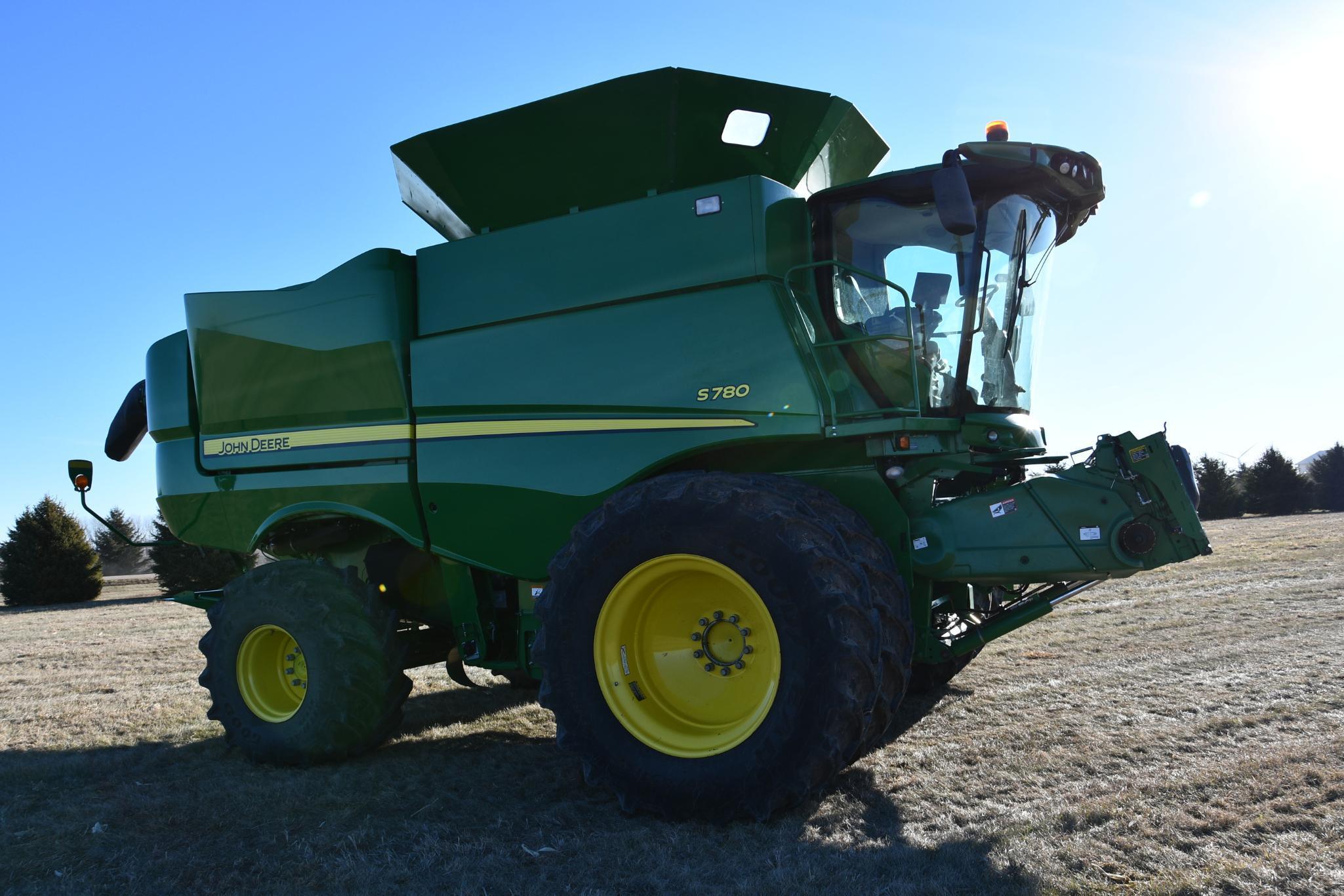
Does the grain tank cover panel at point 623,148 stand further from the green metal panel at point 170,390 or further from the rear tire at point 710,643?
the green metal panel at point 170,390

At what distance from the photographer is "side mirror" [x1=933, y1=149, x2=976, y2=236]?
418 centimetres

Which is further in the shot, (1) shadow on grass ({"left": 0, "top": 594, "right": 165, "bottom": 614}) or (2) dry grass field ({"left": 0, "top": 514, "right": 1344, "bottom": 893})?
(1) shadow on grass ({"left": 0, "top": 594, "right": 165, "bottom": 614})

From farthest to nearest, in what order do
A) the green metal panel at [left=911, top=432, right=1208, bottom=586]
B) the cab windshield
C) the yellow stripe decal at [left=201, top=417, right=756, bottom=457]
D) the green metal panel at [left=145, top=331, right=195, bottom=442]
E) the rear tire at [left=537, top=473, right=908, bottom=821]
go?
1. the green metal panel at [left=145, top=331, right=195, bottom=442]
2. the cab windshield
3. the yellow stripe decal at [left=201, top=417, right=756, bottom=457]
4. the green metal panel at [left=911, top=432, right=1208, bottom=586]
5. the rear tire at [left=537, top=473, right=908, bottom=821]

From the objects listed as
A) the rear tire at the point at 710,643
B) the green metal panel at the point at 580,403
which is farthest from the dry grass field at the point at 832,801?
the green metal panel at the point at 580,403

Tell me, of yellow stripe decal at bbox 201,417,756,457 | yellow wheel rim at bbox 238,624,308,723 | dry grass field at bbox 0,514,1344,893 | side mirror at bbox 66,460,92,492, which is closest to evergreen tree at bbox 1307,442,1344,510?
dry grass field at bbox 0,514,1344,893

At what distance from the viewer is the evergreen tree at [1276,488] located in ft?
104

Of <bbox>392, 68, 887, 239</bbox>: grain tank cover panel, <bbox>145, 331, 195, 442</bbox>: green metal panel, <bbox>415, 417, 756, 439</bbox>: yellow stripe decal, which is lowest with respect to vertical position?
<bbox>415, 417, 756, 439</bbox>: yellow stripe decal

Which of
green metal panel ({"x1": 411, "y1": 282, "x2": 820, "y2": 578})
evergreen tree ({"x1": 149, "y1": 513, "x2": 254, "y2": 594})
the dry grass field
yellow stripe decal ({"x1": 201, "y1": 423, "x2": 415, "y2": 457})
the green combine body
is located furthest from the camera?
evergreen tree ({"x1": 149, "y1": 513, "x2": 254, "y2": 594})

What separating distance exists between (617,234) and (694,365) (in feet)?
3.02

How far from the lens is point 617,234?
5.07 m

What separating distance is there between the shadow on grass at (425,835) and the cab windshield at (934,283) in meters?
2.04

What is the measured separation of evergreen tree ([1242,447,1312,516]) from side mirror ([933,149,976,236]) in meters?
33.3

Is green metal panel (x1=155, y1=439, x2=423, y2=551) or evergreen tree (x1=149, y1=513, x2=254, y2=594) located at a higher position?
green metal panel (x1=155, y1=439, x2=423, y2=551)

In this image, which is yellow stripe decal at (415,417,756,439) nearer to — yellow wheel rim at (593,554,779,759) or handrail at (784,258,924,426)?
handrail at (784,258,924,426)
